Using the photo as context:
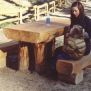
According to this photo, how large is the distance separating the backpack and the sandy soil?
56cm

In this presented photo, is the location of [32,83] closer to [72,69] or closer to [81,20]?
[72,69]

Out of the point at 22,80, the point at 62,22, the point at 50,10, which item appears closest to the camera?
the point at 22,80

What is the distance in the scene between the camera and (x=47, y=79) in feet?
19.8

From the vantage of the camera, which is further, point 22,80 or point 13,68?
point 13,68

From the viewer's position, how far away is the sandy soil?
5.62 meters

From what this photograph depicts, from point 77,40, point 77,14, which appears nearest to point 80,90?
point 77,40

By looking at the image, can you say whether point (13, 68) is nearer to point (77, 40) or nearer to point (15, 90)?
point (15, 90)

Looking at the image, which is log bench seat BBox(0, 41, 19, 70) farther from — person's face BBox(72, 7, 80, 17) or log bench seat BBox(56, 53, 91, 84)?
person's face BBox(72, 7, 80, 17)

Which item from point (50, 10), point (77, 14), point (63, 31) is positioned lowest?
point (50, 10)

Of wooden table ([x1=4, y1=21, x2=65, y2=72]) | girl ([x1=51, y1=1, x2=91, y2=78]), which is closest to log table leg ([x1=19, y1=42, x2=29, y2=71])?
wooden table ([x1=4, y1=21, x2=65, y2=72])

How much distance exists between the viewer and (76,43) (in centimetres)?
563

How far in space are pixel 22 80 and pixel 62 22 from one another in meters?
1.89

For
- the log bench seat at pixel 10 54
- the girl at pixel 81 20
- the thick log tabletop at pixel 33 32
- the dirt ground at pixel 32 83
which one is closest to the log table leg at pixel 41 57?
the dirt ground at pixel 32 83

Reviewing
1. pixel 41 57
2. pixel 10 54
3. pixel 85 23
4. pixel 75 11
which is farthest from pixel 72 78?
pixel 10 54
